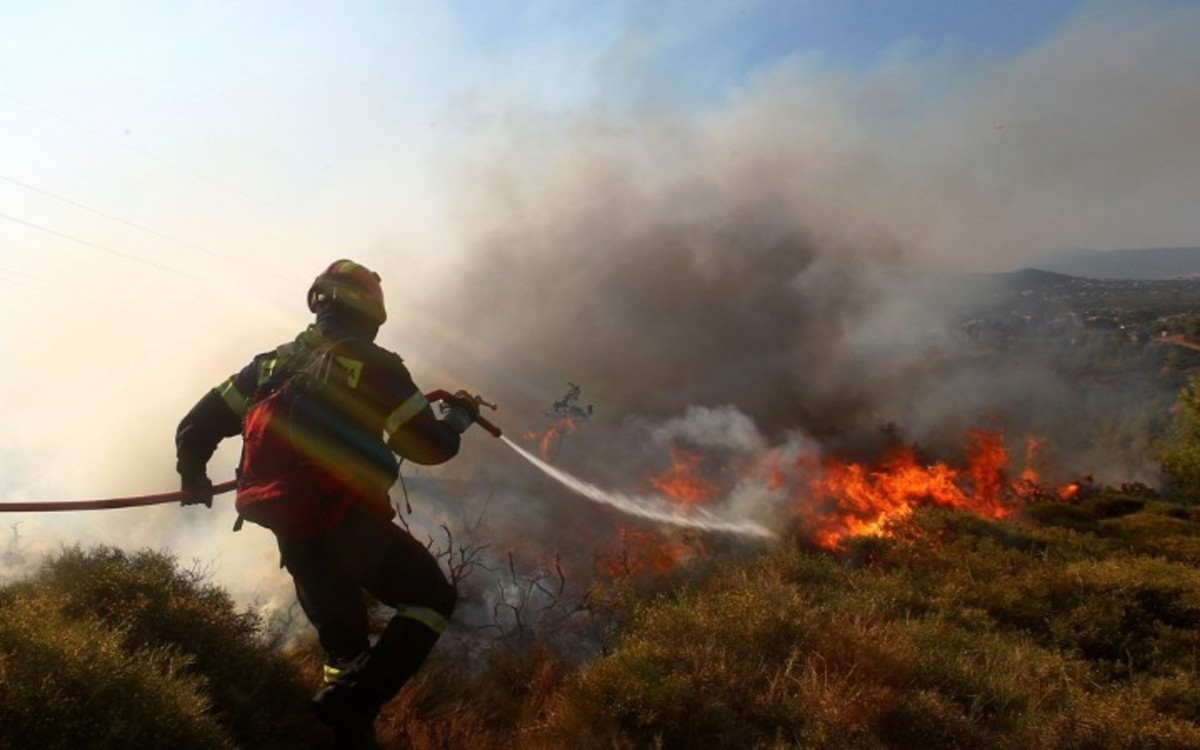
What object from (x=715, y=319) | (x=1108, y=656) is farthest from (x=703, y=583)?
(x=715, y=319)

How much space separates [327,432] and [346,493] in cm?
27

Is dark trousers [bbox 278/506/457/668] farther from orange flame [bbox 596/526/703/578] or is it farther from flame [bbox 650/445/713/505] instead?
flame [bbox 650/445/713/505]

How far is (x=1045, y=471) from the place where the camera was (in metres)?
23.5

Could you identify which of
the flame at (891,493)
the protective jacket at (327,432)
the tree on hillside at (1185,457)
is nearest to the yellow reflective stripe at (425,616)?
the protective jacket at (327,432)

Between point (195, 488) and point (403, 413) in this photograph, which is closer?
point (403, 413)

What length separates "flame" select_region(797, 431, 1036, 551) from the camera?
1408 cm

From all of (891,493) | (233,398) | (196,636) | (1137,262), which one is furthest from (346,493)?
(1137,262)

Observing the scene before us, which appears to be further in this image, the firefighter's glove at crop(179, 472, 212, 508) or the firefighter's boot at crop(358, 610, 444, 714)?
the firefighter's glove at crop(179, 472, 212, 508)

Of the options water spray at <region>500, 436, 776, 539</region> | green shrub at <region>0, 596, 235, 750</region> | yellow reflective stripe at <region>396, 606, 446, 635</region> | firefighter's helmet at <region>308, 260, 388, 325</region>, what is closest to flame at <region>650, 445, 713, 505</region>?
water spray at <region>500, 436, 776, 539</region>

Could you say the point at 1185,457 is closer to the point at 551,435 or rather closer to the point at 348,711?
the point at 551,435

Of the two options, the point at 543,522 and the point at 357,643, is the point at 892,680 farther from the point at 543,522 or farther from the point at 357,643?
the point at 543,522

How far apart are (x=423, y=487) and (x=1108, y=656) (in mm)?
11012

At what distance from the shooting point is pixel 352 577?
310 cm

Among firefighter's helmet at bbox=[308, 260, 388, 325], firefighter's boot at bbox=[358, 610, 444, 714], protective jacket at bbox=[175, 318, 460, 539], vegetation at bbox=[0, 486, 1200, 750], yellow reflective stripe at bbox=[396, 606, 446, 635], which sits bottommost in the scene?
vegetation at bbox=[0, 486, 1200, 750]
